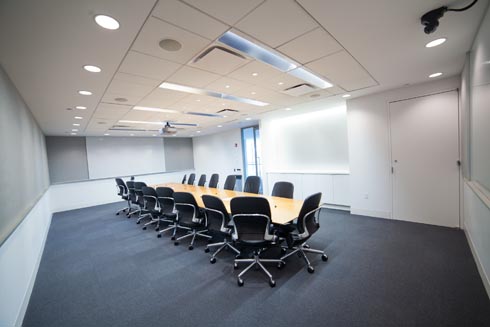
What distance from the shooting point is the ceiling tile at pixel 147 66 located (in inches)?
88.0

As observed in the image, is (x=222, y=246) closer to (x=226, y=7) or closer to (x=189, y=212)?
(x=189, y=212)

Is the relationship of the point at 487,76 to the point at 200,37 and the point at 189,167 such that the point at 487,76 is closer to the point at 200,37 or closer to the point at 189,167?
the point at 200,37

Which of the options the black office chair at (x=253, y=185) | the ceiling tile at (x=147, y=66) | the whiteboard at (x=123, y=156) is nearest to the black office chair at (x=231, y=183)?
the black office chair at (x=253, y=185)

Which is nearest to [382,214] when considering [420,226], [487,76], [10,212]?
[420,226]

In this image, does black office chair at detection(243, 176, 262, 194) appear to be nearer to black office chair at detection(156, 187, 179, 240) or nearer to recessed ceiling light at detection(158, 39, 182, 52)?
black office chair at detection(156, 187, 179, 240)

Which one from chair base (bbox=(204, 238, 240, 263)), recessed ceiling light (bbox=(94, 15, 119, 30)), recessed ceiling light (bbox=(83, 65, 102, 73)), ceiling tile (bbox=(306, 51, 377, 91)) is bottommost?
chair base (bbox=(204, 238, 240, 263))

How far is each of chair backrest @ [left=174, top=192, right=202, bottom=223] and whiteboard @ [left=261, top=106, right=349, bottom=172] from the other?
377 centimetres

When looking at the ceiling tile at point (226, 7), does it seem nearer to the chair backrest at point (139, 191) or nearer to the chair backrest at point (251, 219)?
the chair backrest at point (251, 219)

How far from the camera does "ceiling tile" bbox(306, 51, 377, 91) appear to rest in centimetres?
258

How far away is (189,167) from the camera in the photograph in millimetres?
10828

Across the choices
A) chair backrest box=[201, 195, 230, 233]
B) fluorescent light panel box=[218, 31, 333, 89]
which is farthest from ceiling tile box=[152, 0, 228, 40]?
chair backrest box=[201, 195, 230, 233]

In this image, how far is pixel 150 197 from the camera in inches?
179

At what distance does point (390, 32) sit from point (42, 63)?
3.56 metres

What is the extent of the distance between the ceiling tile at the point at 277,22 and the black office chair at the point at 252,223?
5.44ft
